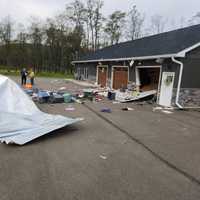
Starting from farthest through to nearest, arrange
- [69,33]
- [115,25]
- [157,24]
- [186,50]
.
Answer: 1. [69,33]
2. [115,25]
3. [157,24]
4. [186,50]

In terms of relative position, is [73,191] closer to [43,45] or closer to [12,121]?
[12,121]

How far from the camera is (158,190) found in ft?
9.23

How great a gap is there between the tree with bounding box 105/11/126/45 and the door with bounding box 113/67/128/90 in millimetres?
20821

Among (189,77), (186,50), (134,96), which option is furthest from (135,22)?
(189,77)

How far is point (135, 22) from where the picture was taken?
33.7 metres

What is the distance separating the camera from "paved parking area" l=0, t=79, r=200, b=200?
2732 millimetres

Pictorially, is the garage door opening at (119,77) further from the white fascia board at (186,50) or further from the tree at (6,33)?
the tree at (6,33)

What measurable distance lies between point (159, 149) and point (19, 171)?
9.43ft

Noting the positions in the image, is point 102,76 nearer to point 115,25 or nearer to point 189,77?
point 189,77

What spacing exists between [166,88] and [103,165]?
24.4 feet

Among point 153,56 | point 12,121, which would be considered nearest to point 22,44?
point 153,56

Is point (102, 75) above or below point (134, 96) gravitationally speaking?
above

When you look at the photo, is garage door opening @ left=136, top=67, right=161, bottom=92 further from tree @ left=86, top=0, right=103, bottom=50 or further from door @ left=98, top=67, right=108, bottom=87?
tree @ left=86, top=0, right=103, bottom=50

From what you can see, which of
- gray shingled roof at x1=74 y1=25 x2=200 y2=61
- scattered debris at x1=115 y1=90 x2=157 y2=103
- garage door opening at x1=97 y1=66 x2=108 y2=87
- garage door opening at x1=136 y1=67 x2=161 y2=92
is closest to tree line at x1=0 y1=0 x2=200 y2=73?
garage door opening at x1=97 y1=66 x2=108 y2=87
